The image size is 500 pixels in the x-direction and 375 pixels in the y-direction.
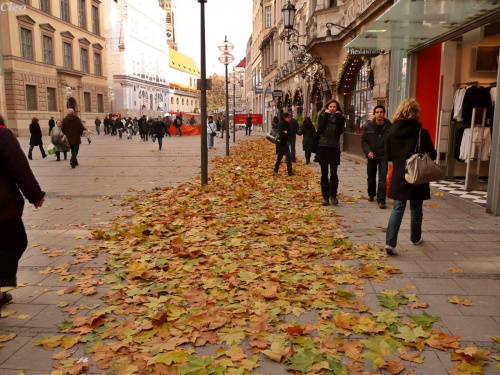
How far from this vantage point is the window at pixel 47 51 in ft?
137

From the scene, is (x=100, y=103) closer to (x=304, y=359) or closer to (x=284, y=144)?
(x=284, y=144)

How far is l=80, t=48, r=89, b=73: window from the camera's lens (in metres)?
49.2

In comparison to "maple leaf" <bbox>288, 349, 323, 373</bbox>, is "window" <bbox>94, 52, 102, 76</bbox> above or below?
above

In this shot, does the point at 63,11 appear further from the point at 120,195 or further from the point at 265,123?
the point at 120,195

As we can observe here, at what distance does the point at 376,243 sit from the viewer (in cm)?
595

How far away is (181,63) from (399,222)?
116m

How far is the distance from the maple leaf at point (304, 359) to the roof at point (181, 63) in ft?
353

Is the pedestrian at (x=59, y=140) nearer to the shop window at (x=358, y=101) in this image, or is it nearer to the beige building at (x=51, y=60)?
the shop window at (x=358, y=101)

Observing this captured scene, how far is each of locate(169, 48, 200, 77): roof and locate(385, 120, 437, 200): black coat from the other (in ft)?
345

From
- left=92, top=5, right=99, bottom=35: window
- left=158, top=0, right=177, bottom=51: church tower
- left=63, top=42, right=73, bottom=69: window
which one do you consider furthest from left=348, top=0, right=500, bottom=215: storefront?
→ left=158, top=0, right=177, bottom=51: church tower

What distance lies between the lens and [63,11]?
4541 cm

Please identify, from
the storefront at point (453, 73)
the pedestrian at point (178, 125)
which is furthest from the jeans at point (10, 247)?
the pedestrian at point (178, 125)

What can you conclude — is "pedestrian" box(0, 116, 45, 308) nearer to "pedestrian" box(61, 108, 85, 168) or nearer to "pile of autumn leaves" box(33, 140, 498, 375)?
"pile of autumn leaves" box(33, 140, 498, 375)

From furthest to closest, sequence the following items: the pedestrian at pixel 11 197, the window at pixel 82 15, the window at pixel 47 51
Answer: the window at pixel 82 15, the window at pixel 47 51, the pedestrian at pixel 11 197
